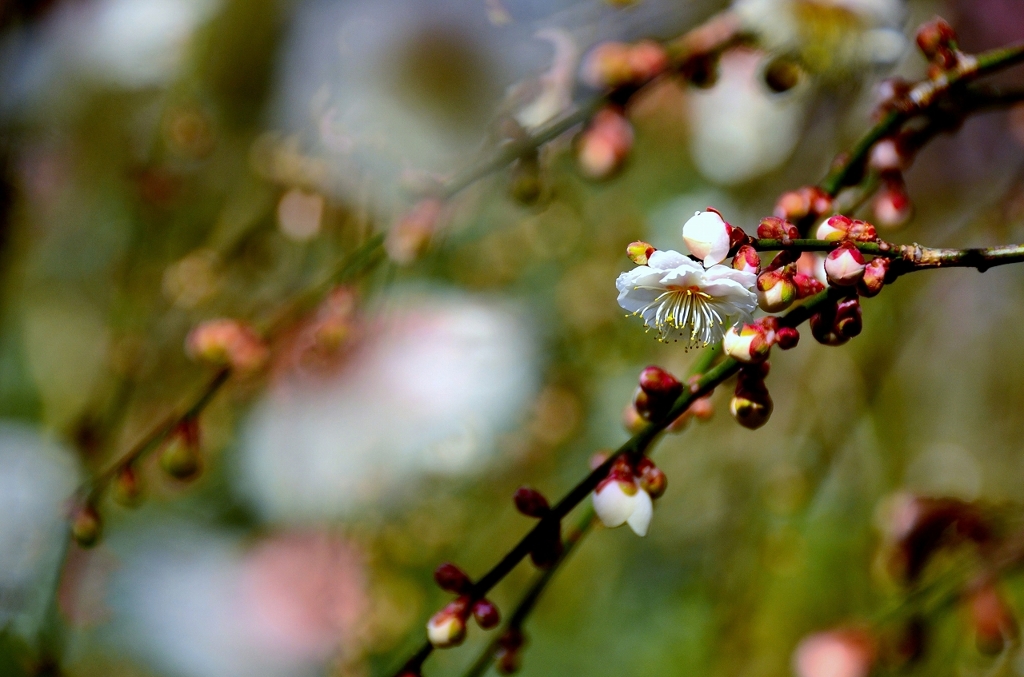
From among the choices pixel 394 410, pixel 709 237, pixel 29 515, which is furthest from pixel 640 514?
pixel 29 515

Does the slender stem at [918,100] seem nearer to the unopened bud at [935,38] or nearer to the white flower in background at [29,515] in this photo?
the unopened bud at [935,38]

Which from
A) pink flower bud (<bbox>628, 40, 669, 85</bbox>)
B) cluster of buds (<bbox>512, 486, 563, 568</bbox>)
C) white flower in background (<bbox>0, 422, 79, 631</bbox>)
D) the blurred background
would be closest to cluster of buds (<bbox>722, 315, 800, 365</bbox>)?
cluster of buds (<bbox>512, 486, 563, 568</bbox>)

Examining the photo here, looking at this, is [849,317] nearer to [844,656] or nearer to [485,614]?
[485,614]

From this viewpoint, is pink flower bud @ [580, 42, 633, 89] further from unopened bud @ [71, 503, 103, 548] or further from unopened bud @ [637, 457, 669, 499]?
unopened bud @ [71, 503, 103, 548]

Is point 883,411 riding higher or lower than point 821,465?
lower

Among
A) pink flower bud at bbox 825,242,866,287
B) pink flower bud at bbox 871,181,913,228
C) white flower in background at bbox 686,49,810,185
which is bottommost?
white flower in background at bbox 686,49,810,185

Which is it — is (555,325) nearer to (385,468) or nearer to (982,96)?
(385,468)

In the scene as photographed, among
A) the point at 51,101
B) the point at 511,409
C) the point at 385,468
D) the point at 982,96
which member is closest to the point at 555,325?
the point at 511,409
